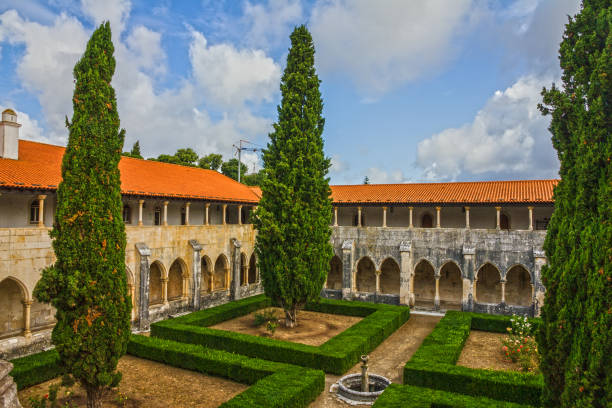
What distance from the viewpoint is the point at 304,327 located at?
20.6 metres

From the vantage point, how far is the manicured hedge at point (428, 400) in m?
10.7

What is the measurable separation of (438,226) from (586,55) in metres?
17.5

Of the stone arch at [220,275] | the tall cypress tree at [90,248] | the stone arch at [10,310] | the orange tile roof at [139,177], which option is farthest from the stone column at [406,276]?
the stone arch at [10,310]

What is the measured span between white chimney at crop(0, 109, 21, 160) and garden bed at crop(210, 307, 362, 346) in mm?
12117

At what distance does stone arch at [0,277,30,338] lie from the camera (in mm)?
17594

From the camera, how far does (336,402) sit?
12.3 metres

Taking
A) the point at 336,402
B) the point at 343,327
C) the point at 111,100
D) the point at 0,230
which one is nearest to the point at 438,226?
the point at 343,327

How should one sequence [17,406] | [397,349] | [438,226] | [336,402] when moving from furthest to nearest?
[438,226] → [397,349] → [336,402] → [17,406]

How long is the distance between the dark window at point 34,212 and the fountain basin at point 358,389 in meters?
14.6

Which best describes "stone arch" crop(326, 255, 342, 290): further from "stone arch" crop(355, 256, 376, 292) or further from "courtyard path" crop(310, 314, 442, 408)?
"courtyard path" crop(310, 314, 442, 408)

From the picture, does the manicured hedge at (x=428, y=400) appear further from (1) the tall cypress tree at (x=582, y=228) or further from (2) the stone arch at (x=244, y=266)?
(2) the stone arch at (x=244, y=266)

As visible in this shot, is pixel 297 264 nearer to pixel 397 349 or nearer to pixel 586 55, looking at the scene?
pixel 397 349

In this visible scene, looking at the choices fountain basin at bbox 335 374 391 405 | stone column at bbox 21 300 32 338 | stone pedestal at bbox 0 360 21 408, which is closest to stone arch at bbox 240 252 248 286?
stone column at bbox 21 300 32 338

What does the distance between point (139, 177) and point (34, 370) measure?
456 inches
